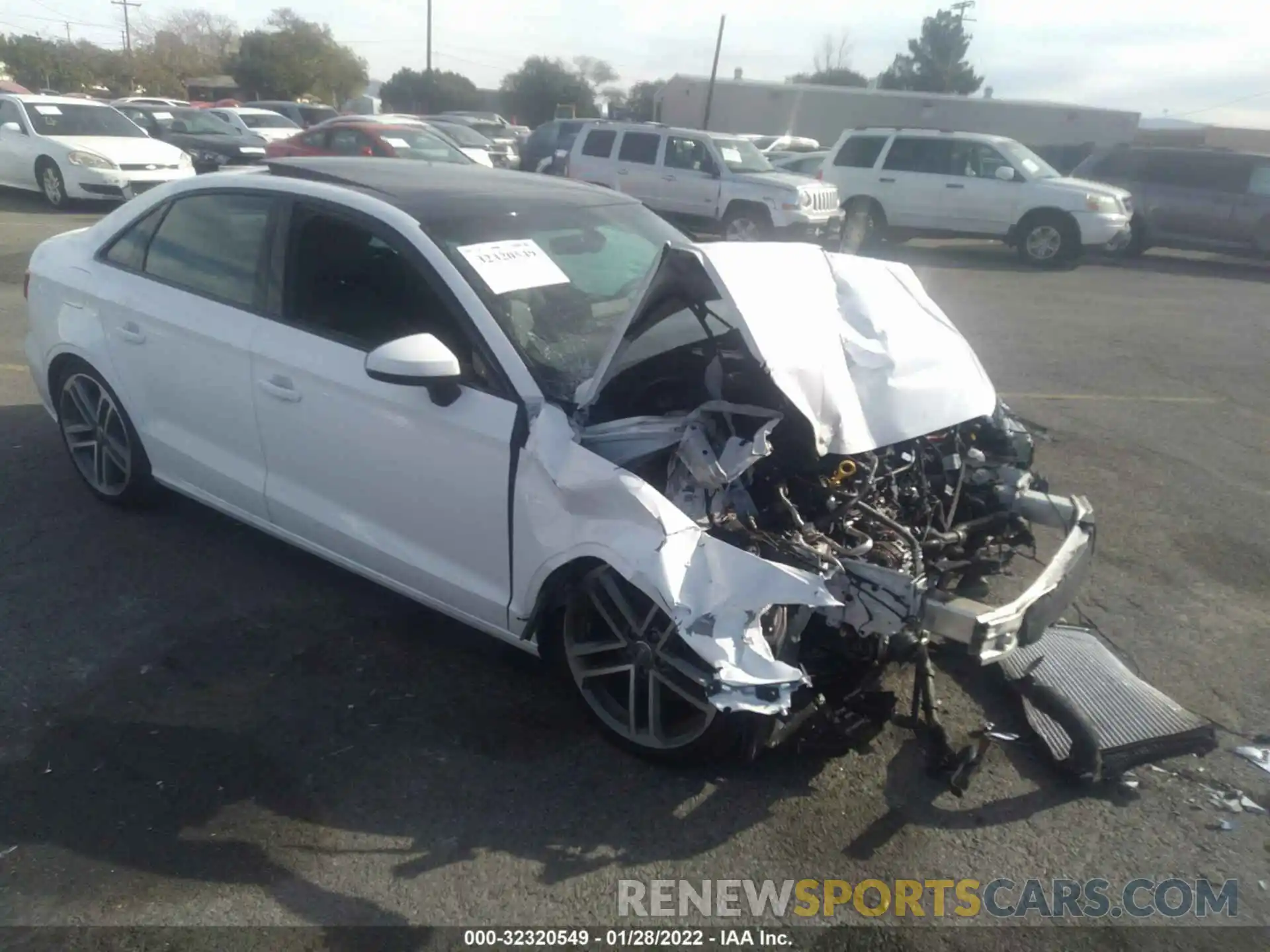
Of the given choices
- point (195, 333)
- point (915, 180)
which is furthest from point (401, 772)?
point (915, 180)

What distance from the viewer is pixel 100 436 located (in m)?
4.98

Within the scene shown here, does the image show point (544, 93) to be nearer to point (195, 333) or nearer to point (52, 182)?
point (52, 182)

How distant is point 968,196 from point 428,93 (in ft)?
139

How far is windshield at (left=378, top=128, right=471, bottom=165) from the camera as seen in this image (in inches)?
625

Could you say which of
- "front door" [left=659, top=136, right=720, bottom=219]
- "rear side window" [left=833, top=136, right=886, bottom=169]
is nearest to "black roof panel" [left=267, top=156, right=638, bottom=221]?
"front door" [left=659, top=136, right=720, bottom=219]

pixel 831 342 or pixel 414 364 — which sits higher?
pixel 831 342

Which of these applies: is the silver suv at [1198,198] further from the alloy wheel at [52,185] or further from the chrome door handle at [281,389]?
the alloy wheel at [52,185]

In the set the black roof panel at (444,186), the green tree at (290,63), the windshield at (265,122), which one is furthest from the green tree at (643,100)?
the black roof panel at (444,186)

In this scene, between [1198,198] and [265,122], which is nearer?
[1198,198]

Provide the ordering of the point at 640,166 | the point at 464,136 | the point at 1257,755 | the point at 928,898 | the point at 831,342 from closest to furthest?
the point at 928,898
the point at 831,342
the point at 1257,755
the point at 640,166
the point at 464,136

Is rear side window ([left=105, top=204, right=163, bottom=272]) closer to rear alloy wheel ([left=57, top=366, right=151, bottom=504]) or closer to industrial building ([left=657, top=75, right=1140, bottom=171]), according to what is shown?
rear alloy wheel ([left=57, top=366, right=151, bottom=504])

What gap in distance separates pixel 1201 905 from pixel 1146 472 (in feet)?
12.8

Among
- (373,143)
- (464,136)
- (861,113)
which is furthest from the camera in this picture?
(861,113)

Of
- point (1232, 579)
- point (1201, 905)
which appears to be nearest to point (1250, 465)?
point (1232, 579)
